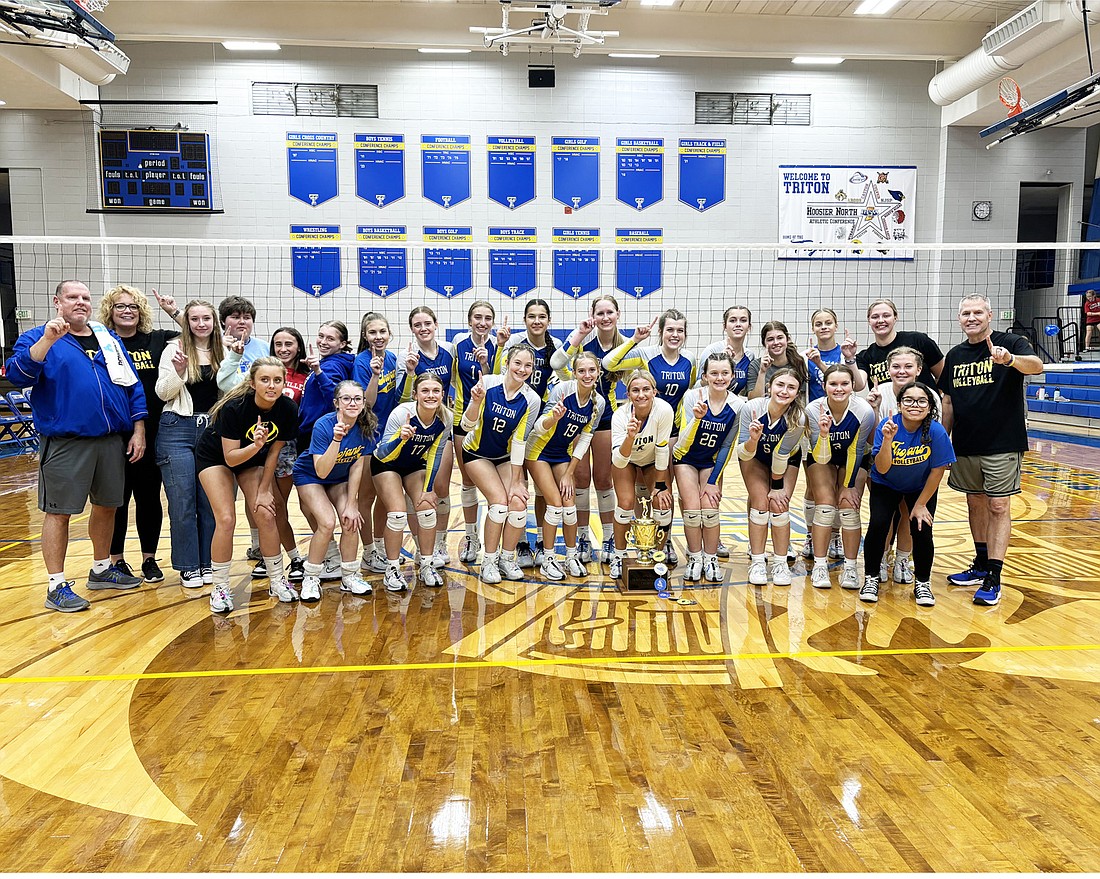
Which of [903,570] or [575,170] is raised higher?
[575,170]

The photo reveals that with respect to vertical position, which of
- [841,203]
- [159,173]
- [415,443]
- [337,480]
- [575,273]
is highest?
[159,173]

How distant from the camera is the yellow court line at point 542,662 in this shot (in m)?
3.51

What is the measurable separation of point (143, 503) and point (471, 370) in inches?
91.1

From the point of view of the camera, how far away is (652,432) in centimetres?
477

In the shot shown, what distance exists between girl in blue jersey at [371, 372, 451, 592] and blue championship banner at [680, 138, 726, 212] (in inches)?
356

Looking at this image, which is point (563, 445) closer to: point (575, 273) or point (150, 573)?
point (150, 573)

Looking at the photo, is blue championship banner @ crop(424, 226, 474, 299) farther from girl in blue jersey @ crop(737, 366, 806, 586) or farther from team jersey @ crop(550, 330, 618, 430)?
girl in blue jersey @ crop(737, 366, 806, 586)

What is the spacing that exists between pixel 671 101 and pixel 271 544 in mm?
10731

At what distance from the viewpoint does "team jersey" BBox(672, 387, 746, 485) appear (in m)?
4.78

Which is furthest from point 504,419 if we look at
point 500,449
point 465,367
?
point 465,367

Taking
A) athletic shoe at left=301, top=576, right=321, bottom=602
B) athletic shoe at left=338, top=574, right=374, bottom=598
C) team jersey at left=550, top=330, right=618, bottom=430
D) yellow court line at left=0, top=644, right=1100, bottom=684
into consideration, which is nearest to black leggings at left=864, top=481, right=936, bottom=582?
yellow court line at left=0, top=644, right=1100, bottom=684

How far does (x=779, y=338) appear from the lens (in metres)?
4.88

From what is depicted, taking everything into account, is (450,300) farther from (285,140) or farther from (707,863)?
(707,863)

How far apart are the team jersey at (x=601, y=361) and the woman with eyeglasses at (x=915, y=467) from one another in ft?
5.69
